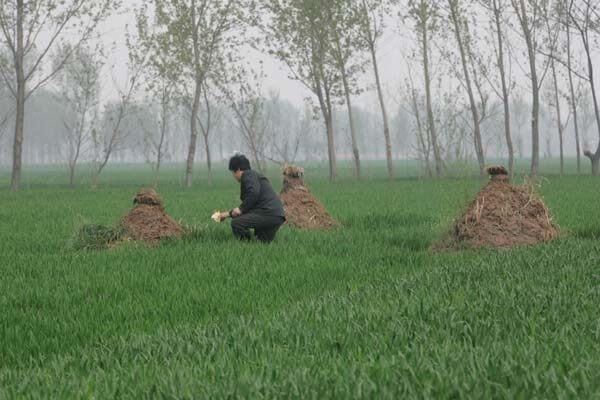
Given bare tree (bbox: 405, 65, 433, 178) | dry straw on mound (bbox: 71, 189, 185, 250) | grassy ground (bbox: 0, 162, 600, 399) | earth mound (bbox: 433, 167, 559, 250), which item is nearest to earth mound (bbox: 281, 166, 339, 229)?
grassy ground (bbox: 0, 162, 600, 399)

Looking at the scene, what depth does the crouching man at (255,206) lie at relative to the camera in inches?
339

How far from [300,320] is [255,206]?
4644 mm

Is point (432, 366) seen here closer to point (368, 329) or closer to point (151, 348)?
point (368, 329)

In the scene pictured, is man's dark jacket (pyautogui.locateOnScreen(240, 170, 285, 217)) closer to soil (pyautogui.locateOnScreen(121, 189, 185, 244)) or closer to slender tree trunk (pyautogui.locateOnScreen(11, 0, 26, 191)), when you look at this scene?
soil (pyautogui.locateOnScreen(121, 189, 185, 244))

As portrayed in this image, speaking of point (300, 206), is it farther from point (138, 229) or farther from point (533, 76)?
point (533, 76)

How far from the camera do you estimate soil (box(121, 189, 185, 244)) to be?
891 centimetres

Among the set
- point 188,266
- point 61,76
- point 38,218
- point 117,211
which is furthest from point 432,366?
point 61,76

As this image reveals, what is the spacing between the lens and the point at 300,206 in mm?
11055

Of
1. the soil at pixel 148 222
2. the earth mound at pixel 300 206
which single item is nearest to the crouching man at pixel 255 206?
the soil at pixel 148 222

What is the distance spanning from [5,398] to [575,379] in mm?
2695

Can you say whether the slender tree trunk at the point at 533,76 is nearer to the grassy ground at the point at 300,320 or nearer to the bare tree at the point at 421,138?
the bare tree at the point at 421,138

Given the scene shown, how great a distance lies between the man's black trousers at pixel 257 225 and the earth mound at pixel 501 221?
7.73ft

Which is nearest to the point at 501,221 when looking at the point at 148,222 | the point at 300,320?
the point at 300,320

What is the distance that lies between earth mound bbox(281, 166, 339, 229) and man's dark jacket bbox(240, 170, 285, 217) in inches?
75.3
